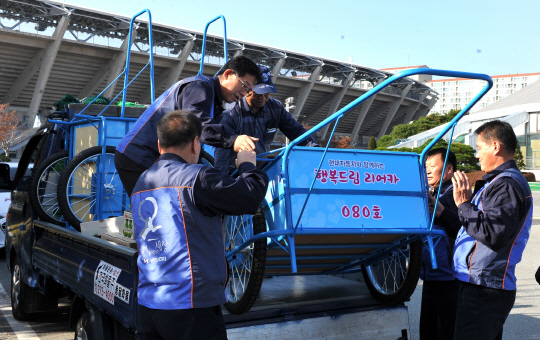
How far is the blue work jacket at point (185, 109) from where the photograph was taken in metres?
3.00

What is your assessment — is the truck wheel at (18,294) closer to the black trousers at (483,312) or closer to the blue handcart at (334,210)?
the blue handcart at (334,210)

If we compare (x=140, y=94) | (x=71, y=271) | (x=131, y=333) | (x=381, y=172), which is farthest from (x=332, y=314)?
(x=140, y=94)

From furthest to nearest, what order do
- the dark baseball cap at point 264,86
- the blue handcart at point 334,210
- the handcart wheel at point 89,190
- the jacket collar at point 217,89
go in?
the handcart wheel at point 89,190, the dark baseball cap at point 264,86, the jacket collar at point 217,89, the blue handcart at point 334,210

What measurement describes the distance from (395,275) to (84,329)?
229 centimetres

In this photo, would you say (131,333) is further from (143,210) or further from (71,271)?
(71,271)

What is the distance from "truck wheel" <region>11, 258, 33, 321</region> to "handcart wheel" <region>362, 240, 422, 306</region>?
3572 millimetres

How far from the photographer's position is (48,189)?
17.3 feet

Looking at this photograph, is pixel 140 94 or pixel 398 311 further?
pixel 140 94

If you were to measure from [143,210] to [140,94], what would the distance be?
4479 centimetres

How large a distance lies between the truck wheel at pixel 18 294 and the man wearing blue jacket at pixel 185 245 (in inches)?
133

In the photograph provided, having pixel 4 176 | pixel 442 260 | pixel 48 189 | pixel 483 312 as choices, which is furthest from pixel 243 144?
pixel 4 176

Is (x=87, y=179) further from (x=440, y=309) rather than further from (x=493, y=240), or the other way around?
(x=493, y=240)

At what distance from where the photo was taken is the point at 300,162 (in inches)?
117

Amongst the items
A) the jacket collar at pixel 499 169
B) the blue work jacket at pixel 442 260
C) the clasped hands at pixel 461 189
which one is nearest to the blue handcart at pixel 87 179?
the blue work jacket at pixel 442 260
